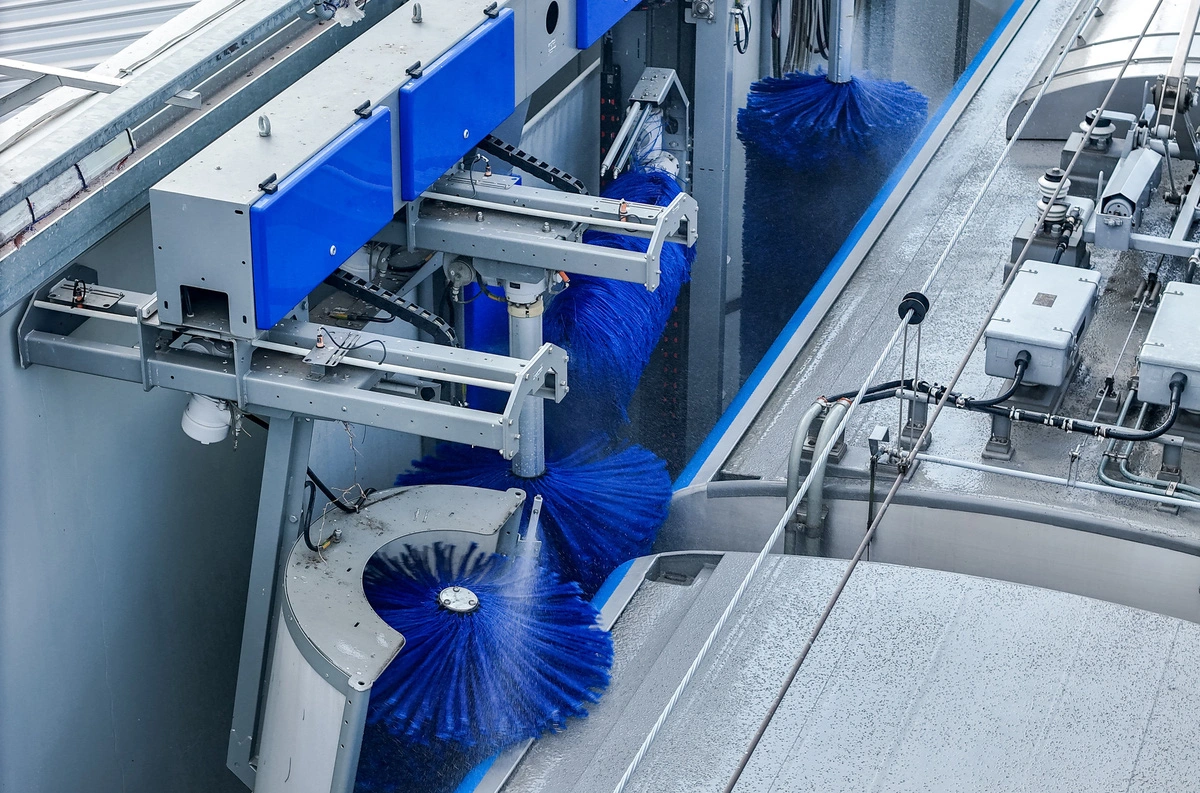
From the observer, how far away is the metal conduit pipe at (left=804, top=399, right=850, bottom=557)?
11.0 feet

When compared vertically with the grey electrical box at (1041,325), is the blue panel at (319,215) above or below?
above

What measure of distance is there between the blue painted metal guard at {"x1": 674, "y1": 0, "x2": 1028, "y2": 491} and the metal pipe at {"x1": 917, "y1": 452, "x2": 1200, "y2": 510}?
2.15ft

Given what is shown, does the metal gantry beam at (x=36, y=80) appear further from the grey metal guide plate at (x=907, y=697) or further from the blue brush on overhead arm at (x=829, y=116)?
the blue brush on overhead arm at (x=829, y=116)

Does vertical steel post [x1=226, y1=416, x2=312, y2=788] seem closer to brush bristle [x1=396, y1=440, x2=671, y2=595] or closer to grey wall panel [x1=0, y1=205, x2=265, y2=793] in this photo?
grey wall panel [x1=0, y1=205, x2=265, y2=793]

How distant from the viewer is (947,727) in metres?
2.64

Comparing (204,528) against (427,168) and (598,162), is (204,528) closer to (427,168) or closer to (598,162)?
(427,168)

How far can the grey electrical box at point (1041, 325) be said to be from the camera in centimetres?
339

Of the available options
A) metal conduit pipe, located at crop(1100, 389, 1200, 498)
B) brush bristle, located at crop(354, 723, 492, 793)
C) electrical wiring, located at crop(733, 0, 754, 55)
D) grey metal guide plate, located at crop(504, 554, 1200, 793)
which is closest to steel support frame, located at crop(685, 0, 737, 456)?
electrical wiring, located at crop(733, 0, 754, 55)

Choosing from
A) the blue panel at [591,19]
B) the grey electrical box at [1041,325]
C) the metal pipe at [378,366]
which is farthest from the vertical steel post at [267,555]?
the grey electrical box at [1041,325]

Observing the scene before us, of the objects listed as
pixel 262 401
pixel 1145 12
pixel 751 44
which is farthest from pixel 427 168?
pixel 1145 12

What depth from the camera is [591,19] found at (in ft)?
12.2

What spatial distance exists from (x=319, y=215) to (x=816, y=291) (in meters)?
2.26

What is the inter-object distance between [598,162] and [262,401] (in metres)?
2.79

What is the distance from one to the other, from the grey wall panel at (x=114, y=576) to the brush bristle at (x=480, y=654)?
467 millimetres
